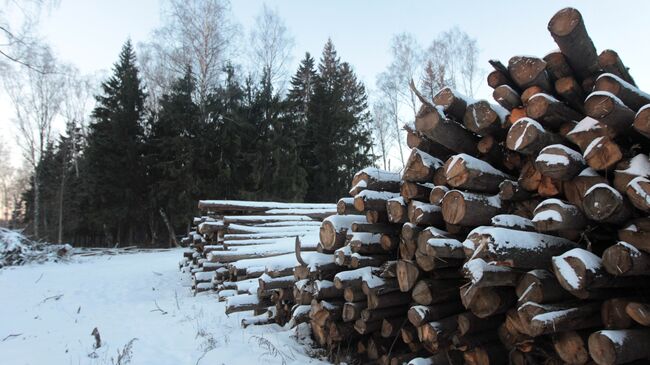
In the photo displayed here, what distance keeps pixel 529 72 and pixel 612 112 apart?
76 centimetres

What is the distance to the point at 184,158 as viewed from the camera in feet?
82.2

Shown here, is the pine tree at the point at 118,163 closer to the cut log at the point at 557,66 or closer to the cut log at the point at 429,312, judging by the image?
the cut log at the point at 429,312

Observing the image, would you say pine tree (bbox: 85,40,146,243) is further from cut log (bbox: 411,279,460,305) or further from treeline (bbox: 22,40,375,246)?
cut log (bbox: 411,279,460,305)

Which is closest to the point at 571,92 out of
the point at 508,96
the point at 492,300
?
the point at 508,96

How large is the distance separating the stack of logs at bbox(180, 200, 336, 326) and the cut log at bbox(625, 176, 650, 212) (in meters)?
3.24

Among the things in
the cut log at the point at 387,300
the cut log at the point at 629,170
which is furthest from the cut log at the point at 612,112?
the cut log at the point at 387,300

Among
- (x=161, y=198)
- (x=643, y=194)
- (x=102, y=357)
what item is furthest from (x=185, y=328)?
(x=161, y=198)

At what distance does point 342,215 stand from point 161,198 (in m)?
22.4

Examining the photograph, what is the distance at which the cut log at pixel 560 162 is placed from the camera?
9.88 ft

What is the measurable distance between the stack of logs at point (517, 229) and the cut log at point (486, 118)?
0.01m

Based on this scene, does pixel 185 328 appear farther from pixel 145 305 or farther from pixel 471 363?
pixel 471 363

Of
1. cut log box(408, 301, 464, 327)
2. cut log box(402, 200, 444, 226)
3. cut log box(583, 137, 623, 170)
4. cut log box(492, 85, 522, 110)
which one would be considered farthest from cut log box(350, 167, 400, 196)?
cut log box(583, 137, 623, 170)

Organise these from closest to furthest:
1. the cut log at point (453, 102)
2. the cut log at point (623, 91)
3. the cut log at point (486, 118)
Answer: the cut log at point (623, 91)
the cut log at point (486, 118)
the cut log at point (453, 102)

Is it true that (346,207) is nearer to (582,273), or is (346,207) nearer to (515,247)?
(515,247)
